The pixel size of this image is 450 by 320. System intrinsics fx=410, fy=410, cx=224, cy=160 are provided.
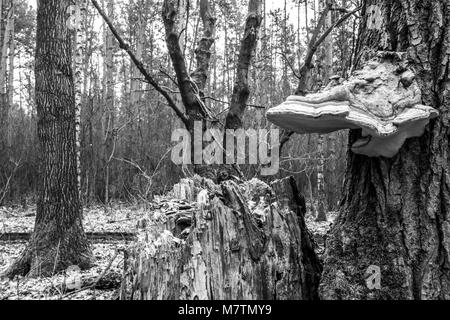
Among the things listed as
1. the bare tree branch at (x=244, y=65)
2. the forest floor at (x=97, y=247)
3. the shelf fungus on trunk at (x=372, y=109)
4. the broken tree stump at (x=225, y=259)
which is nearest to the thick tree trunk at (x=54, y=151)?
the forest floor at (x=97, y=247)

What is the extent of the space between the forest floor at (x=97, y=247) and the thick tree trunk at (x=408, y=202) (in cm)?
32

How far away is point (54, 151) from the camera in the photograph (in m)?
4.50

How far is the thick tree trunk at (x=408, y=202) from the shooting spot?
5.35 feet

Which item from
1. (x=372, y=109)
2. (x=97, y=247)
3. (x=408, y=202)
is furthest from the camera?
(x=97, y=247)

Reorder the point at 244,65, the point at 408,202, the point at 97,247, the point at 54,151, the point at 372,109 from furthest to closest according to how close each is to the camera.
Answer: the point at 97,247 → the point at 244,65 → the point at 54,151 → the point at 408,202 → the point at 372,109

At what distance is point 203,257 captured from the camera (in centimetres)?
175

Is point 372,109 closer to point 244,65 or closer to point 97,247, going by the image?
point 244,65

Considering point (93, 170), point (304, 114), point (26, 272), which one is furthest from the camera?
point (93, 170)

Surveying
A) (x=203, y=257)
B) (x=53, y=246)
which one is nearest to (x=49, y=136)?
(x=53, y=246)

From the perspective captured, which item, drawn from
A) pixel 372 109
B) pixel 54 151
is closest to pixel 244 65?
pixel 54 151

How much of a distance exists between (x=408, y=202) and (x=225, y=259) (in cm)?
80
